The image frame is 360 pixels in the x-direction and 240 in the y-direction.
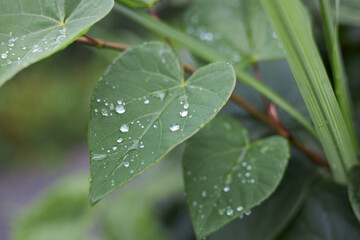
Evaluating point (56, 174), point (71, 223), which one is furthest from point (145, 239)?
point (56, 174)

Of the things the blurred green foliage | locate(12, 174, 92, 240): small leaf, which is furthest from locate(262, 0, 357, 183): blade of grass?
locate(12, 174, 92, 240): small leaf

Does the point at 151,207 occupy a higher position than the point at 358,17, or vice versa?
the point at 358,17

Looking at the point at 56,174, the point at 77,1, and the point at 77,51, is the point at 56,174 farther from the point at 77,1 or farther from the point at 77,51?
the point at 77,1

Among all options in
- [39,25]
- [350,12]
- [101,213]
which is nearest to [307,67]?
[39,25]

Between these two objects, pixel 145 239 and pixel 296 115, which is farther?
pixel 145 239

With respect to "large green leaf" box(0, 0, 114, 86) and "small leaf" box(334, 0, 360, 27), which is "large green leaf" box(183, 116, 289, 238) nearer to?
"large green leaf" box(0, 0, 114, 86)

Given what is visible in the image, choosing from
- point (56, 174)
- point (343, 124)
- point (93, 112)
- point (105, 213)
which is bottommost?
point (56, 174)
